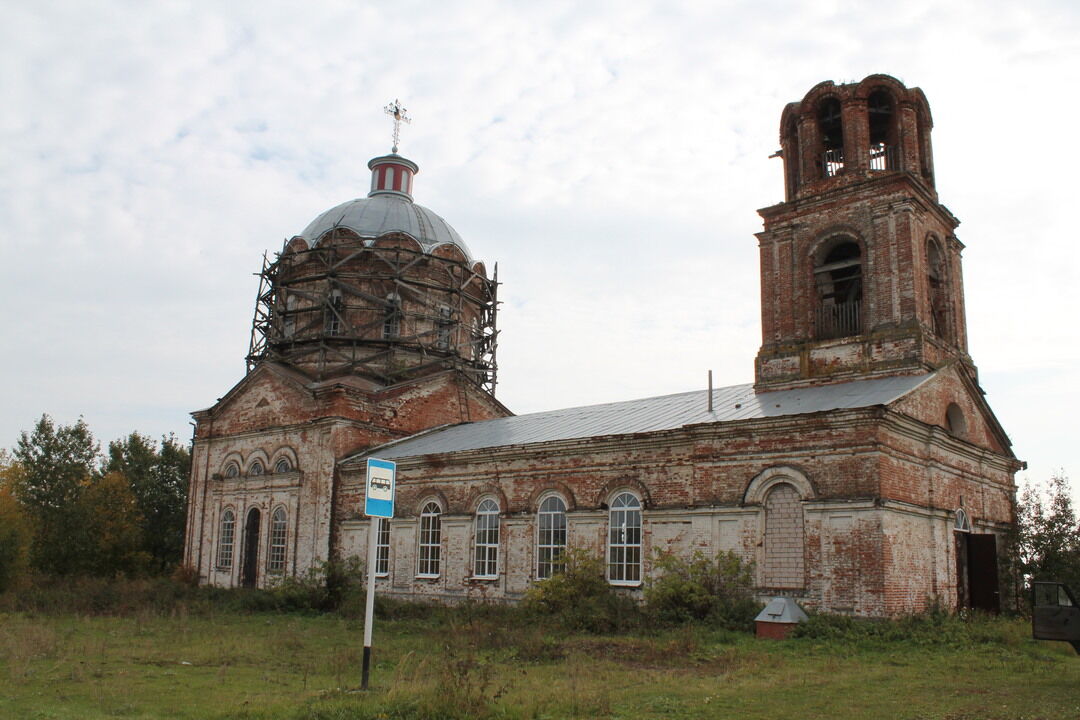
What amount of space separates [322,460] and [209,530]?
492 cm

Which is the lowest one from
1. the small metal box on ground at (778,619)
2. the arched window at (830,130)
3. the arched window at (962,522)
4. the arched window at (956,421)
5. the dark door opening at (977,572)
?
the small metal box on ground at (778,619)

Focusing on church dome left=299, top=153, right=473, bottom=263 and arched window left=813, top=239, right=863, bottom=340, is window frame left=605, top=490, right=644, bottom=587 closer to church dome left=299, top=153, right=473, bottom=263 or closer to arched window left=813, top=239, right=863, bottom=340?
arched window left=813, top=239, right=863, bottom=340

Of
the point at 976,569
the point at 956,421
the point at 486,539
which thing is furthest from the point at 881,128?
the point at 486,539

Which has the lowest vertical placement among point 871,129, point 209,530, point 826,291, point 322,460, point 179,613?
point 179,613

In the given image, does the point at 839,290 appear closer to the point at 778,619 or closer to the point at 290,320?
the point at 778,619

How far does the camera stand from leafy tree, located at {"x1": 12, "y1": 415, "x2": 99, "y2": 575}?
26094 mm

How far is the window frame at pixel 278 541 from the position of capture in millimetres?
22234

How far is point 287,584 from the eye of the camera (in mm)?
19266

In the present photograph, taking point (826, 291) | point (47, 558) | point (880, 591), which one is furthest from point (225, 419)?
point (880, 591)

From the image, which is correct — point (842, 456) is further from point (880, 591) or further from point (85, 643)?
point (85, 643)

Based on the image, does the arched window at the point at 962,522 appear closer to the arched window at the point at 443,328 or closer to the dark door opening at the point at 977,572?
the dark door opening at the point at 977,572

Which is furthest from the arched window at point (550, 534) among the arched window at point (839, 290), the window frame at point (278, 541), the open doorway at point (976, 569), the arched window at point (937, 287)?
the arched window at point (937, 287)

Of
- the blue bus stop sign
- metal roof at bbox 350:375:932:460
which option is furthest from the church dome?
the blue bus stop sign

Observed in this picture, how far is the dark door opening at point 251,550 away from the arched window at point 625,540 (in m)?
10.5
